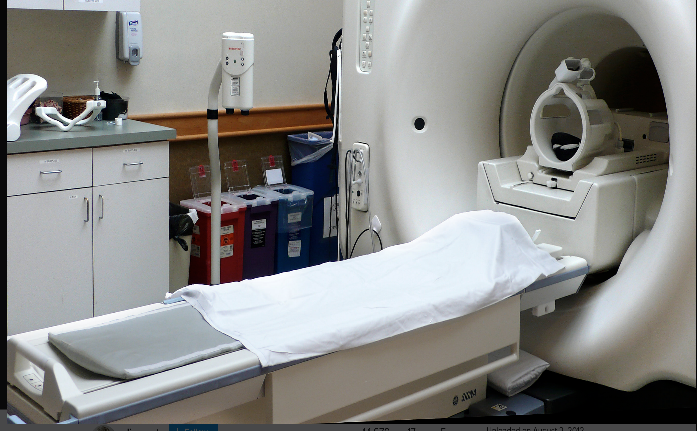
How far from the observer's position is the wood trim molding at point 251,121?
398 centimetres

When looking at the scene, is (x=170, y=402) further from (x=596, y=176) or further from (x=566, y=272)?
(x=596, y=176)

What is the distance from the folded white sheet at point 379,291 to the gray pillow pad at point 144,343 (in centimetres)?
5

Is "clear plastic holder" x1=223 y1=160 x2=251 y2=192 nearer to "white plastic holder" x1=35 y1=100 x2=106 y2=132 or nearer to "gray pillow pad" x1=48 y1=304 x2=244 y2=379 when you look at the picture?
"white plastic holder" x1=35 y1=100 x2=106 y2=132

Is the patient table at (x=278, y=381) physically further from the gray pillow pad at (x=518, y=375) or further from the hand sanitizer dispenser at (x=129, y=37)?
the hand sanitizer dispenser at (x=129, y=37)

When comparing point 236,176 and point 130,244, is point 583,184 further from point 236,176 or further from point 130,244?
point 236,176

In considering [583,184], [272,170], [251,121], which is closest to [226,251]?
[272,170]

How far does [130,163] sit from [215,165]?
1.26 feet

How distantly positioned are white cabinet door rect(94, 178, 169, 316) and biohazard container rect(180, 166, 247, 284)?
1.02ft

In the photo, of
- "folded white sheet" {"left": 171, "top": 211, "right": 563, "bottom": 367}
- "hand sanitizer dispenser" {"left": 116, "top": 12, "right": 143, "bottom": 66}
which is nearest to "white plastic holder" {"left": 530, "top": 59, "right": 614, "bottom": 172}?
"folded white sheet" {"left": 171, "top": 211, "right": 563, "bottom": 367}

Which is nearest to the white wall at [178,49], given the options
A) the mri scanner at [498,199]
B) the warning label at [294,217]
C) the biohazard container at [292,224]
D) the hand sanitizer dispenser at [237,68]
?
the biohazard container at [292,224]

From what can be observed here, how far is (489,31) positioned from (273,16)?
2.12 meters

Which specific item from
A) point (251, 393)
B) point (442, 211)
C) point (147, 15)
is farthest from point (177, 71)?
point (251, 393)

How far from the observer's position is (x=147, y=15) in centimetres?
382

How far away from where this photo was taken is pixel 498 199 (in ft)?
8.20
